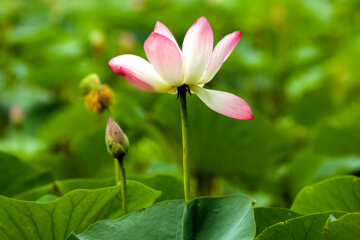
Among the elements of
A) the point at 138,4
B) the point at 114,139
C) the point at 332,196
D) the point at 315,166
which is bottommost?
the point at 315,166

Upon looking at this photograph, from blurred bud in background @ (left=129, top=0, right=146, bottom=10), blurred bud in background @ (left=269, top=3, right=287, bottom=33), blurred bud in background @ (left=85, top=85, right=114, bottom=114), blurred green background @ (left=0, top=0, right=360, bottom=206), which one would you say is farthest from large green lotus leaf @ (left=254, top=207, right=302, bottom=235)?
blurred bud in background @ (left=129, top=0, right=146, bottom=10)

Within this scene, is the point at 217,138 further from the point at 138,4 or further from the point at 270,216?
the point at 138,4

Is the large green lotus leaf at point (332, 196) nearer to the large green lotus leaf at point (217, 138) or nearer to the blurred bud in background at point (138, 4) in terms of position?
the large green lotus leaf at point (217, 138)

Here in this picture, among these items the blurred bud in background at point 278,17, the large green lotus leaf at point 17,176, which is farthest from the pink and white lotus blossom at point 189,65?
the blurred bud in background at point 278,17

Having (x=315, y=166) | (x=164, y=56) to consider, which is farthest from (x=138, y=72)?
(x=315, y=166)

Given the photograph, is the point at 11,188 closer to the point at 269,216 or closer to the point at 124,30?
the point at 269,216

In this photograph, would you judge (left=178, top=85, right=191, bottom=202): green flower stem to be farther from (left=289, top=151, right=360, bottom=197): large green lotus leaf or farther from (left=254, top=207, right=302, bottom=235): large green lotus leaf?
(left=289, top=151, right=360, bottom=197): large green lotus leaf
